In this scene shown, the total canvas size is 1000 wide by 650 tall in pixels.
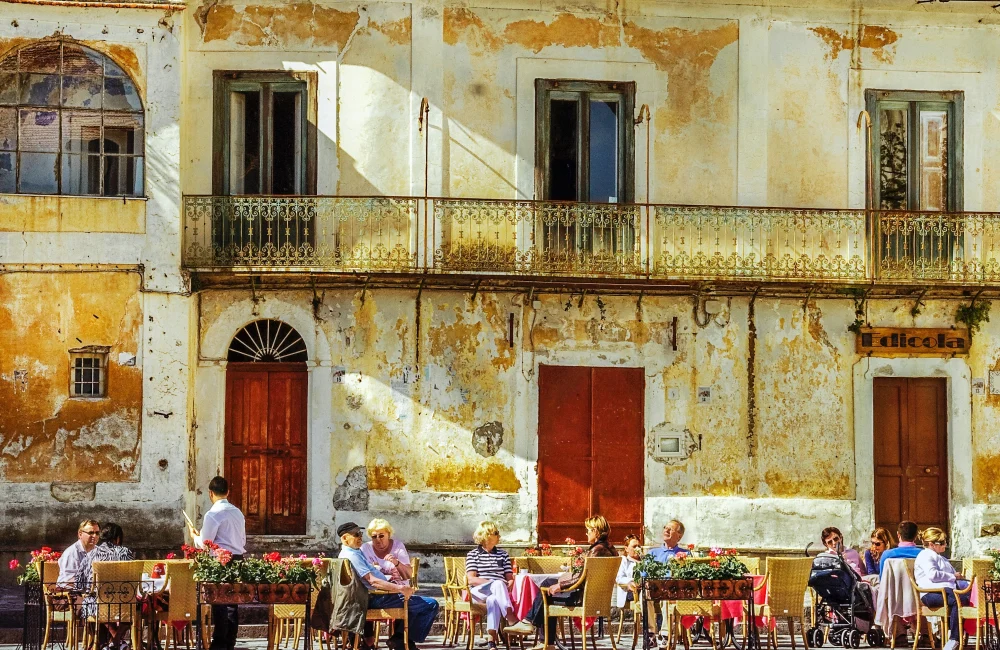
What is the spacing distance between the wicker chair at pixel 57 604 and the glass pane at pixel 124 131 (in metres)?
6.99

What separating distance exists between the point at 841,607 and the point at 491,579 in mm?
3544

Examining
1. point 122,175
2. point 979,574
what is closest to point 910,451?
point 979,574

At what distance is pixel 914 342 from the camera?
21.8m

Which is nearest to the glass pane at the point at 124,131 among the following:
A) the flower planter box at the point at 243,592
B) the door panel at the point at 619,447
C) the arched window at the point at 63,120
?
the arched window at the point at 63,120

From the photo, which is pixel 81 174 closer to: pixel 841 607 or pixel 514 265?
pixel 514 265

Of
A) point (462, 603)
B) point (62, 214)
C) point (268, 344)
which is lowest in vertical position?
point (462, 603)

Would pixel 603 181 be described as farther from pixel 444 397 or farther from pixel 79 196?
pixel 79 196

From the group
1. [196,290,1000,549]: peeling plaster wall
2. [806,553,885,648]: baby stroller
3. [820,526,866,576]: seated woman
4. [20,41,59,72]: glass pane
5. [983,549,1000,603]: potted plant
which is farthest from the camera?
[196,290,1000,549]: peeling plaster wall

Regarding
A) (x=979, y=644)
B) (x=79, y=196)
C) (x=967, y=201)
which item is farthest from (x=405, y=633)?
(x=967, y=201)

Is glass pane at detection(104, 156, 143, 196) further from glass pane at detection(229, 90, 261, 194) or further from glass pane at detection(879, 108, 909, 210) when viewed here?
glass pane at detection(879, 108, 909, 210)

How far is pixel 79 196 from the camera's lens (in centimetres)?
2050

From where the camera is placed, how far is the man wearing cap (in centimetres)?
1502

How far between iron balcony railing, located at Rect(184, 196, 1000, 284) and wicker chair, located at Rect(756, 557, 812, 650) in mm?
5996

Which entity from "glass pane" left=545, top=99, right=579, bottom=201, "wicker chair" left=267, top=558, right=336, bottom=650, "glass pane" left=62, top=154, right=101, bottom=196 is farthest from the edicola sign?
"glass pane" left=62, top=154, right=101, bottom=196
